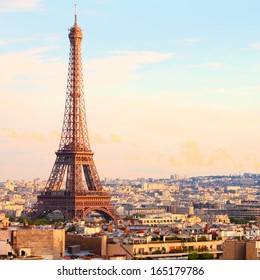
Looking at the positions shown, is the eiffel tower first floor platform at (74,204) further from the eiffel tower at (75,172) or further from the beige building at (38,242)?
the beige building at (38,242)

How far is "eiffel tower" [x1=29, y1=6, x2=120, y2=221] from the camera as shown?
281 feet

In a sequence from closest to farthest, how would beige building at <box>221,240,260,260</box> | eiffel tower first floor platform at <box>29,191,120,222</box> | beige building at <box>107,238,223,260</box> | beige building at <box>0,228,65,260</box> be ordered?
beige building at <box>0,228,65,260</box>
beige building at <box>221,240,260,260</box>
beige building at <box>107,238,223,260</box>
eiffel tower first floor platform at <box>29,191,120,222</box>

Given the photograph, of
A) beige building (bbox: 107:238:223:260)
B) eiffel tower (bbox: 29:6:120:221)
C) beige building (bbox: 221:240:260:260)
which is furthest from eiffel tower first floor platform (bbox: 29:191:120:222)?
beige building (bbox: 221:240:260:260)

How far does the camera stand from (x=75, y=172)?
282 feet

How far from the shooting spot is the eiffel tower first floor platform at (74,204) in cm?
8538

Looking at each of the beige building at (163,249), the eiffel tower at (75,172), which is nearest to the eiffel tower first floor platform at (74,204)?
the eiffel tower at (75,172)

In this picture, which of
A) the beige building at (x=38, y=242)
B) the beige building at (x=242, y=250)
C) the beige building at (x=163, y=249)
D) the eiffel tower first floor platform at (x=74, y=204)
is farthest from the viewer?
the eiffel tower first floor platform at (x=74, y=204)

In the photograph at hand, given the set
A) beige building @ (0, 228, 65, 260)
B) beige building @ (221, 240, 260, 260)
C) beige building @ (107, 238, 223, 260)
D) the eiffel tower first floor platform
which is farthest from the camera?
the eiffel tower first floor platform

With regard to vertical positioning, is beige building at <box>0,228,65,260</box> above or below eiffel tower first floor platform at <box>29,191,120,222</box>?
below

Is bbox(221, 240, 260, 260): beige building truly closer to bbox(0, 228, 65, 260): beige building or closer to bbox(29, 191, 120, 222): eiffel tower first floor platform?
bbox(0, 228, 65, 260): beige building

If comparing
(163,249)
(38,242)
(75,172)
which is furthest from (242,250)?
(75,172)
